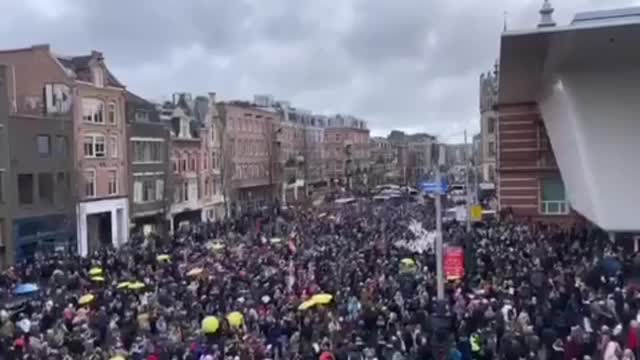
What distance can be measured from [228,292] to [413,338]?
896 cm

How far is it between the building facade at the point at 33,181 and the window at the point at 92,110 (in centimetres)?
177

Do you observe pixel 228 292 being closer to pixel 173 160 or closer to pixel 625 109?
pixel 625 109

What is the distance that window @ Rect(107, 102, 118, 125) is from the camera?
56.1 meters

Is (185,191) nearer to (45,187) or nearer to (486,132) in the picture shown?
(45,187)

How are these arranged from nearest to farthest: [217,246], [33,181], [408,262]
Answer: [408,262] < [217,246] < [33,181]

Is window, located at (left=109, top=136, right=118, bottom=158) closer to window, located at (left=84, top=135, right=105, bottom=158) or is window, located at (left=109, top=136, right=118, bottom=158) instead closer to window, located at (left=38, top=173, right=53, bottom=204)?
window, located at (left=84, top=135, right=105, bottom=158)

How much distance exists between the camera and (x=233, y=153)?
84312 millimetres

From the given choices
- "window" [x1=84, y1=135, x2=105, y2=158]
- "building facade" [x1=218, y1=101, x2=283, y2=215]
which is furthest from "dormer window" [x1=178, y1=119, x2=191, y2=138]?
"window" [x1=84, y1=135, x2=105, y2=158]

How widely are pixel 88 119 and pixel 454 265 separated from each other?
110 ft

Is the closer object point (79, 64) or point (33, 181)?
point (33, 181)

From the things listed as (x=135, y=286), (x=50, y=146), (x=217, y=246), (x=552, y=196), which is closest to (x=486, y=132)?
(x=552, y=196)

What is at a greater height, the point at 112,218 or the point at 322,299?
the point at 322,299

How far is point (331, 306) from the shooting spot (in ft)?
78.0

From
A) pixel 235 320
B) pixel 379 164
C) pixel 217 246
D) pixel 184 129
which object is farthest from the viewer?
pixel 379 164
